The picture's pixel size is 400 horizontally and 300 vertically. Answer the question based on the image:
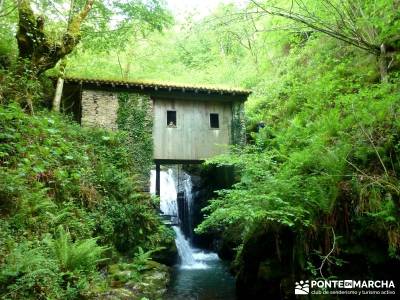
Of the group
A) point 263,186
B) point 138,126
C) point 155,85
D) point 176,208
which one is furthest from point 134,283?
point 176,208

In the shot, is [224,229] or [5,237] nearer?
[5,237]

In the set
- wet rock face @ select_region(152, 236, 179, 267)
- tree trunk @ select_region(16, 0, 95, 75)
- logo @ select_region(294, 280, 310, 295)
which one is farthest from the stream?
tree trunk @ select_region(16, 0, 95, 75)

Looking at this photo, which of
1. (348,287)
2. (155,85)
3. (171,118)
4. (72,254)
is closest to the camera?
(348,287)

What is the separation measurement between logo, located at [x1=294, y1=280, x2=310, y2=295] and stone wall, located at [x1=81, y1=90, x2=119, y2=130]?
11302 mm

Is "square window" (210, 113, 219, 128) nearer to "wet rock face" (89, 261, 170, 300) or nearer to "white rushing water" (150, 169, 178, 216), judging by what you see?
"white rushing water" (150, 169, 178, 216)

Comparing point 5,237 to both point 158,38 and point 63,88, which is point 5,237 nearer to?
point 63,88

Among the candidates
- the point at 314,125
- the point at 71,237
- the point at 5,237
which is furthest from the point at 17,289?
the point at 314,125

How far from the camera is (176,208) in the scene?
2045 cm

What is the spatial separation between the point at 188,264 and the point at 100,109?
7.89 m

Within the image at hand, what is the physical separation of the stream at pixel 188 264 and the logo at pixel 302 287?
2674 millimetres

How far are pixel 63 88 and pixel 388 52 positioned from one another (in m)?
13.7

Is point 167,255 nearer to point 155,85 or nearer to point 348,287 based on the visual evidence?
point 155,85

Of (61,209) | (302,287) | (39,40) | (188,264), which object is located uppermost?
(39,40)

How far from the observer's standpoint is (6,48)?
1371 centimetres
